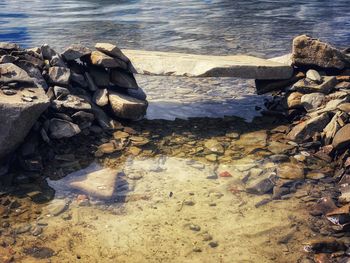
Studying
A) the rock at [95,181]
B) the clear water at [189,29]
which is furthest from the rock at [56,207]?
the clear water at [189,29]

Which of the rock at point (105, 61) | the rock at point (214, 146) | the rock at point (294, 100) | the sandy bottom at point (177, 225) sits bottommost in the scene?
the sandy bottom at point (177, 225)

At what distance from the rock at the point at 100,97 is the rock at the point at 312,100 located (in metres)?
3.16

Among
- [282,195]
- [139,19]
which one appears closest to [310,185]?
[282,195]

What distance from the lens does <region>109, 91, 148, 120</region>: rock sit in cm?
626

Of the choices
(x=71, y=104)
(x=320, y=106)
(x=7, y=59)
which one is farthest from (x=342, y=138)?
(x=7, y=59)

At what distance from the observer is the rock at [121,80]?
6.80 meters

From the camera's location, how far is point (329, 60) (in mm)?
6883

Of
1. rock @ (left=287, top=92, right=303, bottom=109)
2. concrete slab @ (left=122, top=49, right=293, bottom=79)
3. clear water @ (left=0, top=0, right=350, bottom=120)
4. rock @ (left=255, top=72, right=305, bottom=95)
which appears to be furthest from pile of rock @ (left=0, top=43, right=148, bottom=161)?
rock @ (left=287, top=92, right=303, bottom=109)

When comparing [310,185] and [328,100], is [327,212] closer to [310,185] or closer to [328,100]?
[310,185]

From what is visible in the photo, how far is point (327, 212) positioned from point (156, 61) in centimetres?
406

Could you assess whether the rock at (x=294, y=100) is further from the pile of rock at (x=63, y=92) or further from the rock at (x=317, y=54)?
the pile of rock at (x=63, y=92)

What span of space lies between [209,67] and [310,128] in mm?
1899

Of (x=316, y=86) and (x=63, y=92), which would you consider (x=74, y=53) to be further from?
(x=316, y=86)

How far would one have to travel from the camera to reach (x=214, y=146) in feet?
18.4
